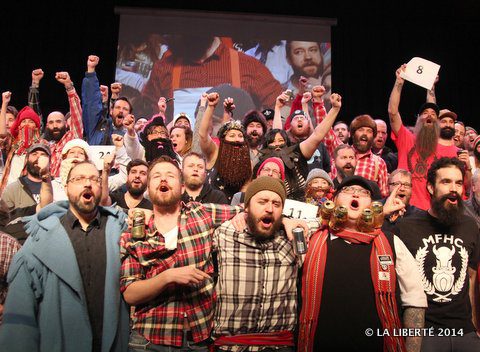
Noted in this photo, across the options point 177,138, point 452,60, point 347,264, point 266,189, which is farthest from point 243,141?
point 452,60

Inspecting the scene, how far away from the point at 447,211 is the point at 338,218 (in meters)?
0.80

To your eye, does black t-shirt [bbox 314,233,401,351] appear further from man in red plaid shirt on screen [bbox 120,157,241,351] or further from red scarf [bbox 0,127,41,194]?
red scarf [bbox 0,127,41,194]

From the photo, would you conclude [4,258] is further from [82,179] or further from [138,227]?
[138,227]

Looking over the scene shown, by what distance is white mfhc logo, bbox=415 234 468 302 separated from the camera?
357cm

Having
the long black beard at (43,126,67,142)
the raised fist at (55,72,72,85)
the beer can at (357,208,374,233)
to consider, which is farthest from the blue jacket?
the long black beard at (43,126,67,142)

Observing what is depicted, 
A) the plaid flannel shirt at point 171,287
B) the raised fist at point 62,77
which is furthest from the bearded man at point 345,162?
the raised fist at point 62,77

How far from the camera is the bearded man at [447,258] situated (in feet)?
11.5

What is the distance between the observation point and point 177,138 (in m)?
5.54

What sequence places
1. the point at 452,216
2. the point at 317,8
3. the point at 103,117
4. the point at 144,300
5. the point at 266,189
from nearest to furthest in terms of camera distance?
1. the point at 144,300
2. the point at 266,189
3. the point at 452,216
4. the point at 103,117
5. the point at 317,8

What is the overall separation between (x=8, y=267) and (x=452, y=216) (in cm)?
271

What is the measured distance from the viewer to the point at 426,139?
18.0ft

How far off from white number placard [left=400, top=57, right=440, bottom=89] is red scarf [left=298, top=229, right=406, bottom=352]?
2.66 metres

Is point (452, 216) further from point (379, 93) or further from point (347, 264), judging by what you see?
point (379, 93)

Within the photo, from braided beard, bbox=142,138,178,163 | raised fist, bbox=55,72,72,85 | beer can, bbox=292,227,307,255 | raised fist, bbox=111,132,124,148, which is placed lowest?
beer can, bbox=292,227,307,255
